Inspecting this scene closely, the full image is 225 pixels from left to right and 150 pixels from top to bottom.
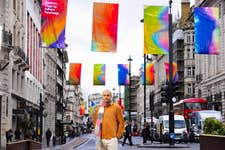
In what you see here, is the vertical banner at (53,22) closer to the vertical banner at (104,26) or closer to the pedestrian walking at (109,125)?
the vertical banner at (104,26)

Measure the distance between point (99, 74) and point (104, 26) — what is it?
2087 cm

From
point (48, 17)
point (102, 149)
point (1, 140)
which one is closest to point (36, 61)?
point (1, 140)

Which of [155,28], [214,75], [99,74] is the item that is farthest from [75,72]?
[214,75]

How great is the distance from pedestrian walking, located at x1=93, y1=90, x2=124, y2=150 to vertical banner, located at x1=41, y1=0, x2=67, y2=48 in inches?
752

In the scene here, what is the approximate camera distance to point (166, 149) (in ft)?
119

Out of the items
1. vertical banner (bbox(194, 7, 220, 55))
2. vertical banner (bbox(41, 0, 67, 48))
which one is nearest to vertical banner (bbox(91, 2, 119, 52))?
vertical banner (bbox(41, 0, 67, 48))

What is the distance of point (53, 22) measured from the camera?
30.8 metres

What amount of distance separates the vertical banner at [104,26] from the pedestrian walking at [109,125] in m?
17.7

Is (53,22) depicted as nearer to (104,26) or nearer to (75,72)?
(104,26)

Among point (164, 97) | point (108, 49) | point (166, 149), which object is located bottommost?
point (166, 149)

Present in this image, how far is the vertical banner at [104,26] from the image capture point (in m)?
29.5

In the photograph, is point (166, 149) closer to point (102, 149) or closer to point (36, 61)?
point (102, 149)

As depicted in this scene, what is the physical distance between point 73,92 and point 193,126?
133334mm

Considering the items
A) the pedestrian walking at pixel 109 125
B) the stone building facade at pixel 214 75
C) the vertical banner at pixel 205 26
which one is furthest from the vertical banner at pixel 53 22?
the stone building facade at pixel 214 75
